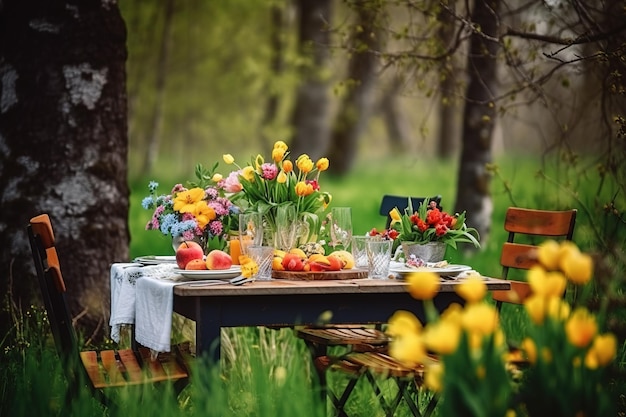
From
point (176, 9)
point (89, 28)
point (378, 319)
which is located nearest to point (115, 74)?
point (89, 28)

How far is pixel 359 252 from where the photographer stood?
4406 mm

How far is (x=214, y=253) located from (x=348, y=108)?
13.5m

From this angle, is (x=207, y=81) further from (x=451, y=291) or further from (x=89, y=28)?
(x=451, y=291)

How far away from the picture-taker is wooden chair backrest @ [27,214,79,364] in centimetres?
401

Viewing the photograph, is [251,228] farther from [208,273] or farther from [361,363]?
[361,363]

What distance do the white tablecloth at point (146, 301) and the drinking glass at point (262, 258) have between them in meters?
0.32

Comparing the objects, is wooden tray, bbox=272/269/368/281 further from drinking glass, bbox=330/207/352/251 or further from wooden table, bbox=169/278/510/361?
drinking glass, bbox=330/207/352/251

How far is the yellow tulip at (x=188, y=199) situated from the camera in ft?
15.1

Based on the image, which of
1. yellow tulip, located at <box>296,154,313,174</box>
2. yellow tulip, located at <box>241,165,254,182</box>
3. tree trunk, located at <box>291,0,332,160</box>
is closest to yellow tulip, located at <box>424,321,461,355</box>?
yellow tulip, located at <box>296,154,313,174</box>

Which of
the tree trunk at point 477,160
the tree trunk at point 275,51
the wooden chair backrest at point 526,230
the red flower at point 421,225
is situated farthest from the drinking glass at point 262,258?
the tree trunk at point 275,51

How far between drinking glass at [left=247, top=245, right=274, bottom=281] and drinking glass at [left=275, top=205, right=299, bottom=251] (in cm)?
34

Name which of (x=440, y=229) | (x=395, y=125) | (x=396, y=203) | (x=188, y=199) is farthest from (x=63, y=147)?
(x=395, y=125)

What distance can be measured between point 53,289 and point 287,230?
106 centimetres

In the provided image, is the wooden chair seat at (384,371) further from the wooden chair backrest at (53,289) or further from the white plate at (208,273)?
the wooden chair backrest at (53,289)
